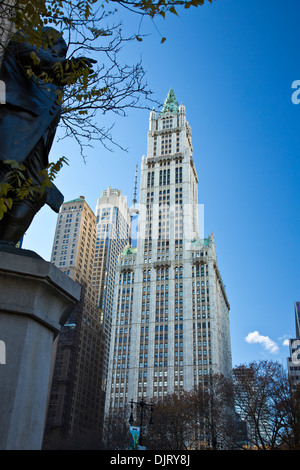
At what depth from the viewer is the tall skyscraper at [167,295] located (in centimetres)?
8244

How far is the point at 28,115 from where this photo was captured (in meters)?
5.21

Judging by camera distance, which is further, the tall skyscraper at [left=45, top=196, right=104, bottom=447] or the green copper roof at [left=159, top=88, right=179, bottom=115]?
the green copper roof at [left=159, top=88, right=179, bottom=115]

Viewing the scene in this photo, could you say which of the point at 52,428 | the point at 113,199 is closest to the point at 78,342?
the point at 52,428

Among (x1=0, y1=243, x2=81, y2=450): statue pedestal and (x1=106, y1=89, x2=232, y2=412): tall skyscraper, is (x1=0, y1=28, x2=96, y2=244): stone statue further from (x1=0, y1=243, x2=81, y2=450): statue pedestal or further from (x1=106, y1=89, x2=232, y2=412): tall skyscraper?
(x1=106, y1=89, x2=232, y2=412): tall skyscraper

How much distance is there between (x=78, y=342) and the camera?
3974 inches

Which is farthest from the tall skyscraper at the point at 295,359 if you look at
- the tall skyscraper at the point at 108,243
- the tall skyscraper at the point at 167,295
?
the tall skyscraper at the point at 108,243

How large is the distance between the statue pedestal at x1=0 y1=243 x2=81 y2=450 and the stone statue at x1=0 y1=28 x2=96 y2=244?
2.09 feet

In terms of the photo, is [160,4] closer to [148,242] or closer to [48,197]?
[48,197]


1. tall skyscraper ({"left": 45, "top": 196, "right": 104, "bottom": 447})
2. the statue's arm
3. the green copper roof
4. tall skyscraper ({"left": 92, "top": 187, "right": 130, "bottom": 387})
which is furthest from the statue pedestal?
tall skyscraper ({"left": 92, "top": 187, "right": 130, "bottom": 387})

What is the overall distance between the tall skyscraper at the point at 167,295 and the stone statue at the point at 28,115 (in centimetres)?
7549

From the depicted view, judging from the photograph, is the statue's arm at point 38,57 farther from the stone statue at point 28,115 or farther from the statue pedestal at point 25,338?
the statue pedestal at point 25,338

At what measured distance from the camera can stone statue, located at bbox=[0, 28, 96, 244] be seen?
196 inches

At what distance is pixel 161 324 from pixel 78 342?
25.2 metres
